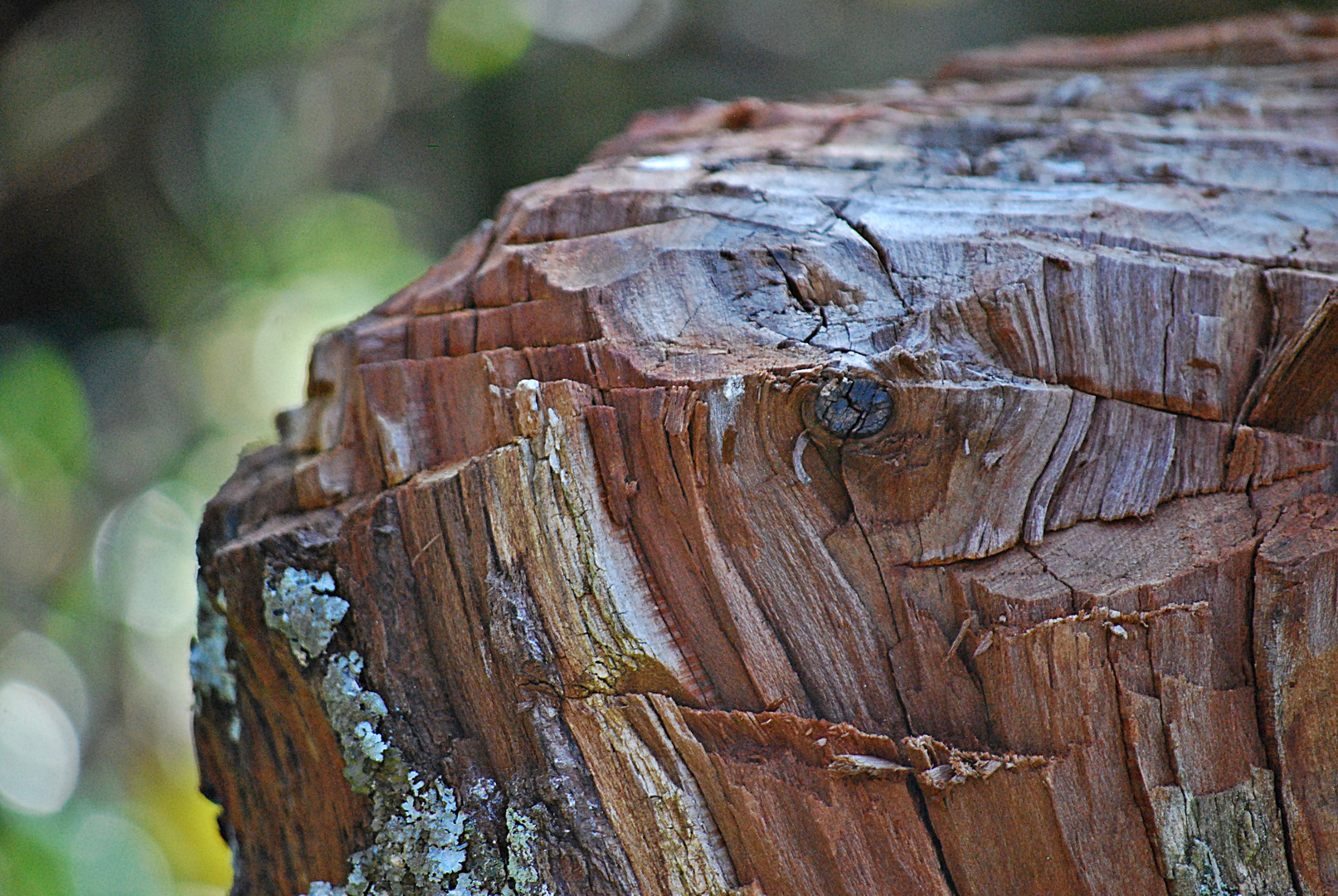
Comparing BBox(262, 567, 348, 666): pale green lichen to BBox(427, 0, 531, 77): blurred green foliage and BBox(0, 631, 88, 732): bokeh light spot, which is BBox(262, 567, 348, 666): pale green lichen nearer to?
BBox(0, 631, 88, 732): bokeh light spot

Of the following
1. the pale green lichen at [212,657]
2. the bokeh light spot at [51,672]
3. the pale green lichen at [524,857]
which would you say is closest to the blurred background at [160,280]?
the bokeh light spot at [51,672]

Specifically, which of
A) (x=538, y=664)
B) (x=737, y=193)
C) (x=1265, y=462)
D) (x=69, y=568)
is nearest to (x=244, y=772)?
(x=538, y=664)

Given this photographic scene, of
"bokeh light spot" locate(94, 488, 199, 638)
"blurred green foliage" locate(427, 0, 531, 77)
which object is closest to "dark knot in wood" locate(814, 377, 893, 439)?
"bokeh light spot" locate(94, 488, 199, 638)

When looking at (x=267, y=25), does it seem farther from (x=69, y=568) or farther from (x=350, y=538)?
(x=350, y=538)

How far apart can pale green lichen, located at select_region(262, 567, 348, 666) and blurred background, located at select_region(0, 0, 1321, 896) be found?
239 centimetres

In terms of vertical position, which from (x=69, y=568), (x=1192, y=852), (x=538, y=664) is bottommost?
(x=69, y=568)

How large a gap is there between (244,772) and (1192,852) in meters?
Answer: 1.17

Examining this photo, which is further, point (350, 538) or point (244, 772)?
point (244, 772)

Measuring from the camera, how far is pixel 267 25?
3.38 meters

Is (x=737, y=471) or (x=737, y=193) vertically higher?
(x=737, y=193)

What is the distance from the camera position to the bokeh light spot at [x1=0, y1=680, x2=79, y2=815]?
2.94 meters

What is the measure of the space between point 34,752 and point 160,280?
71.2 inches

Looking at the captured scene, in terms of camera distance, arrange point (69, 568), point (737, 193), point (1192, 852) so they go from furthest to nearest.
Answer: point (69, 568) → point (737, 193) → point (1192, 852)

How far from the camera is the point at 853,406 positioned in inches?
35.6
